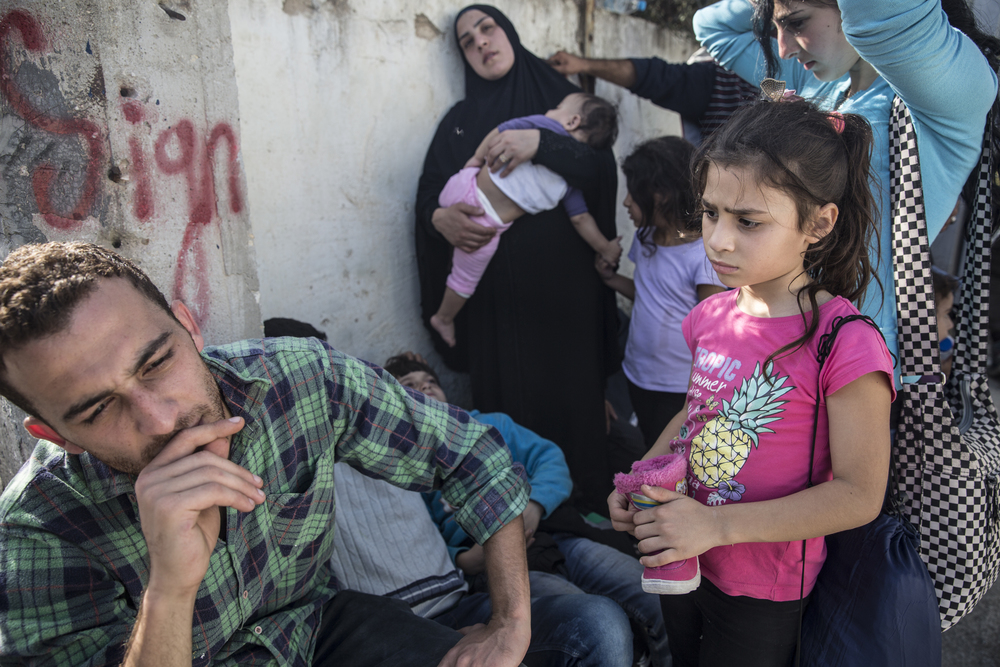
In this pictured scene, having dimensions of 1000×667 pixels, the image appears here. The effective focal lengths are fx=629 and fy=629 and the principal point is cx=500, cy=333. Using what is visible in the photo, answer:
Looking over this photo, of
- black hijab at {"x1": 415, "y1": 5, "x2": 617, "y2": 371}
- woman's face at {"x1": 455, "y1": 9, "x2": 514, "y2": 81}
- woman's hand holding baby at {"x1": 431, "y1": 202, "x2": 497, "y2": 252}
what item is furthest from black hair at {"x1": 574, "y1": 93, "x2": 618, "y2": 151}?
woman's hand holding baby at {"x1": 431, "y1": 202, "x2": 497, "y2": 252}

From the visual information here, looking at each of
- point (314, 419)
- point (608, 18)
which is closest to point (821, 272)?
point (314, 419)

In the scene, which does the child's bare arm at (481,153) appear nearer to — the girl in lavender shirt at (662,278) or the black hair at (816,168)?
the girl in lavender shirt at (662,278)

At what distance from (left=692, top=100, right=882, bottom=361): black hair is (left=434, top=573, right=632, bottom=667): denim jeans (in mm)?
802

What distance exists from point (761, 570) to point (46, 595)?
4.56ft

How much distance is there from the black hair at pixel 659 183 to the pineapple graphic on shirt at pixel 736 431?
1.32 metres

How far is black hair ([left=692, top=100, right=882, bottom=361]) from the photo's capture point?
1295 mm

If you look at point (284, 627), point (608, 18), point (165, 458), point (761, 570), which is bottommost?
point (284, 627)

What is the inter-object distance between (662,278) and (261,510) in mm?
1840

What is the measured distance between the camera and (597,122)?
3.02 meters

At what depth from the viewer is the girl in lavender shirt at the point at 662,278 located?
2.54 meters

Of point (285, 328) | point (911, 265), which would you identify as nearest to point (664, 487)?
point (911, 265)

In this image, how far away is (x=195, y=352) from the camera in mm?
1190

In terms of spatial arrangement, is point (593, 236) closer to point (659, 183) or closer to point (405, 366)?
point (659, 183)

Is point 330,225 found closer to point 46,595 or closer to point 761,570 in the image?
point 46,595
